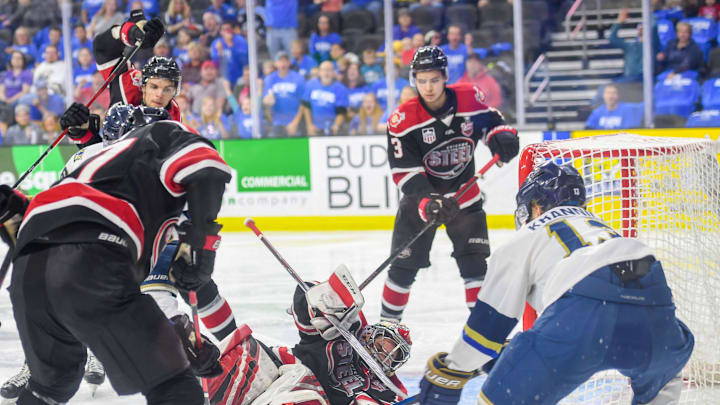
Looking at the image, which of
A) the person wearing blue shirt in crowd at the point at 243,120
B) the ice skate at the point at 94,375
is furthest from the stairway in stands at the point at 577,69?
the ice skate at the point at 94,375

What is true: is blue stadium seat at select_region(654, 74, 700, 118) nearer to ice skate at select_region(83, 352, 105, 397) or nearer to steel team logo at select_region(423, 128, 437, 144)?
steel team logo at select_region(423, 128, 437, 144)

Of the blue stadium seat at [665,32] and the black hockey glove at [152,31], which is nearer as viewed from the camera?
the black hockey glove at [152,31]

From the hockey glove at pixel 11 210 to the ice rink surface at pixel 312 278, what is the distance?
39.1 inches

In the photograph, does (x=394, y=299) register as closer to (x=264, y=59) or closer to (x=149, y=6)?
(x=264, y=59)

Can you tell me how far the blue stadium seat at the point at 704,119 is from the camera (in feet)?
22.0

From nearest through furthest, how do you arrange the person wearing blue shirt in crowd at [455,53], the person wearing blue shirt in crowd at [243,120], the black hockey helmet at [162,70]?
1. the black hockey helmet at [162,70]
2. the person wearing blue shirt in crowd at [455,53]
3. the person wearing blue shirt in crowd at [243,120]

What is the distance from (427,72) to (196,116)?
4.40 m

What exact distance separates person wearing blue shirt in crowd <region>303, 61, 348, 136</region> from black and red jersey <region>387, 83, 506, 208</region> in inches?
140

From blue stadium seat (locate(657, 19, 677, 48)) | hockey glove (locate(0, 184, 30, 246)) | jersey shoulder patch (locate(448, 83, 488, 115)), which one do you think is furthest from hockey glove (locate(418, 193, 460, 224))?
blue stadium seat (locate(657, 19, 677, 48))

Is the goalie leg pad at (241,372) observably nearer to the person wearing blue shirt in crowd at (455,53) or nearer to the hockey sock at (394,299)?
the hockey sock at (394,299)

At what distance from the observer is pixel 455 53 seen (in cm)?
745

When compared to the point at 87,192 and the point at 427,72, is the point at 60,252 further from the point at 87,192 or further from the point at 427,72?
the point at 427,72

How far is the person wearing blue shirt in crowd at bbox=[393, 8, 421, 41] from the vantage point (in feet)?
25.2

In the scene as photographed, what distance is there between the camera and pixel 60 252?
225 centimetres
